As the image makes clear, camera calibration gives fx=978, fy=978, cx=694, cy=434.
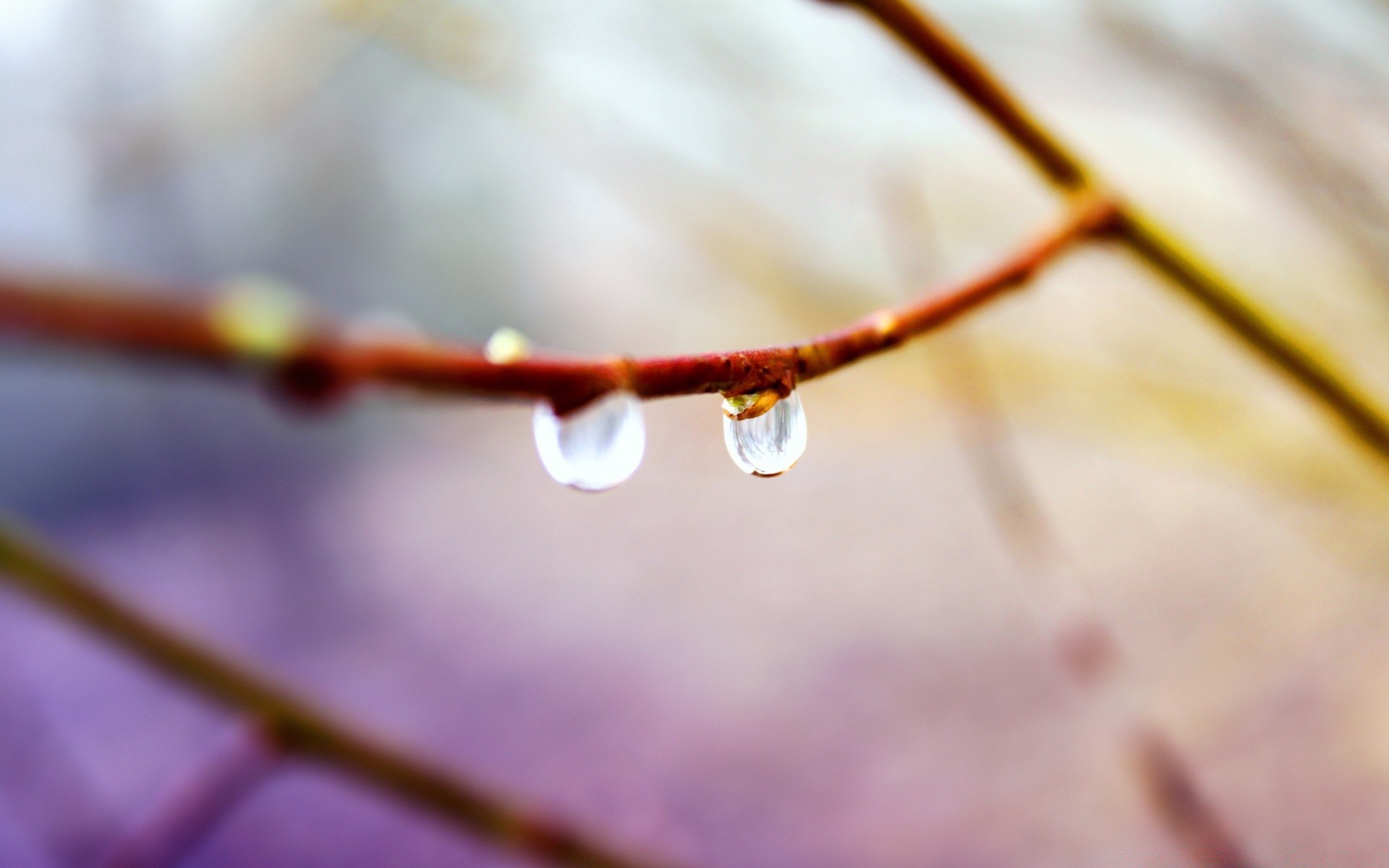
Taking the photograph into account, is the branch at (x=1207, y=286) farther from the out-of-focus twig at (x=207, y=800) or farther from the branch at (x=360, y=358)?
the out-of-focus twig at (x=207, y=800)

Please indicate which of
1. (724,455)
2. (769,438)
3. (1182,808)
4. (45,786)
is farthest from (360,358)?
(724,455)

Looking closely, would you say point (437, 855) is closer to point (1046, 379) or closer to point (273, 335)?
point (1046, 379)

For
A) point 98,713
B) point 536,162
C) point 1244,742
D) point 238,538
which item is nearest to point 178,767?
point 98,713

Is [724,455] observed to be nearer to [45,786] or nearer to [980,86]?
[45,786]

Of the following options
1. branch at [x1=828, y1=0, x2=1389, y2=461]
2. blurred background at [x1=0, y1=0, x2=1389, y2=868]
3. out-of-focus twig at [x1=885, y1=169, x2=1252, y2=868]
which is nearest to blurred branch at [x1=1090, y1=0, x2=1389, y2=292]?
blurred background at [x1=0, y1=0, x2=1389, y2=868]

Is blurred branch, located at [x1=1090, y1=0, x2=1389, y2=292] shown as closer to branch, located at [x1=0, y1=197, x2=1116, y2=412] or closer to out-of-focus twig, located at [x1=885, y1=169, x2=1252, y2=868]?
out-of-focus twig, located at [x1=885, y1=169, x2=1252, y2=868]

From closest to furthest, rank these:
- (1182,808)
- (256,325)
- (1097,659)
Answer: (256,325) < (1182,808) < (1097,659)

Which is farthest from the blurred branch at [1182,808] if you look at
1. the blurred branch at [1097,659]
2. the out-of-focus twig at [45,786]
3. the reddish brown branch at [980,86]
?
the out-of-focus twig at [45,786]

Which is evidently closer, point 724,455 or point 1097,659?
point 1097,659
